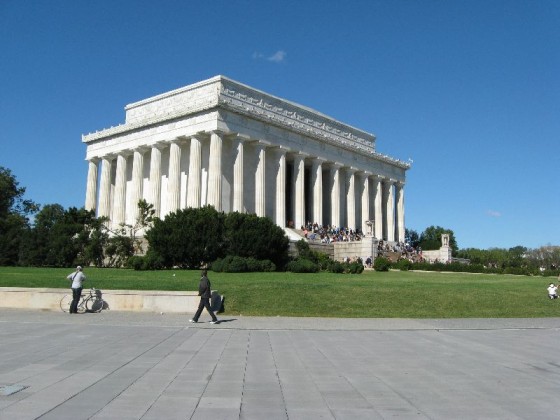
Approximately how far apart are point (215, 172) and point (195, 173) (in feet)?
10.9

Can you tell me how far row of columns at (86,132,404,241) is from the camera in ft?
212

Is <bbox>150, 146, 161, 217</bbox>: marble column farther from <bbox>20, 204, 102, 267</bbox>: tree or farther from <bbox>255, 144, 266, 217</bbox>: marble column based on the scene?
<bbox>255, 144, 266, 217</bbox>: marble column

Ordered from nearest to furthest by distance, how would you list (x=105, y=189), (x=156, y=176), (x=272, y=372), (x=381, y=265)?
(x=272, y=372)
(x=381, y=265)
(x=156, y=176)
(x=105, y=189)

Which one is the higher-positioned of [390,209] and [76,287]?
[390,209]

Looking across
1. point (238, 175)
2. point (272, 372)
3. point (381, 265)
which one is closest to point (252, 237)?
point (381, 265)

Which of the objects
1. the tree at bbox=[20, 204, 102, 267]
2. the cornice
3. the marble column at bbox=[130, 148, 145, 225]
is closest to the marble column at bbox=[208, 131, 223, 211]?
the cornice

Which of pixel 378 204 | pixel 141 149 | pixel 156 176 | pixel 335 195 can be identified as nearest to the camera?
pixel 156 176

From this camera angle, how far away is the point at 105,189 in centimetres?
7675

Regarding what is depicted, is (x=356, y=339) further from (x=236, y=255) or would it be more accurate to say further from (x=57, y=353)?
(x=236, y=255)

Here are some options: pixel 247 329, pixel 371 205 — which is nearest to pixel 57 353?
pixel 247 329

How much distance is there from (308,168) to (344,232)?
11831 millimetres

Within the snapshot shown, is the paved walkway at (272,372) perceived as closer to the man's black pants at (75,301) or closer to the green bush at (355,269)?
the man's black pants at (75,301)

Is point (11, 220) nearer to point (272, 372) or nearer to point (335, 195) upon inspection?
point (335, 195)

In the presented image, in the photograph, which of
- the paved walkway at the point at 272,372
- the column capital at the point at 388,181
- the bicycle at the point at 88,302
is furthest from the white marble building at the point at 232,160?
the paved walkway at the point at 272,372
